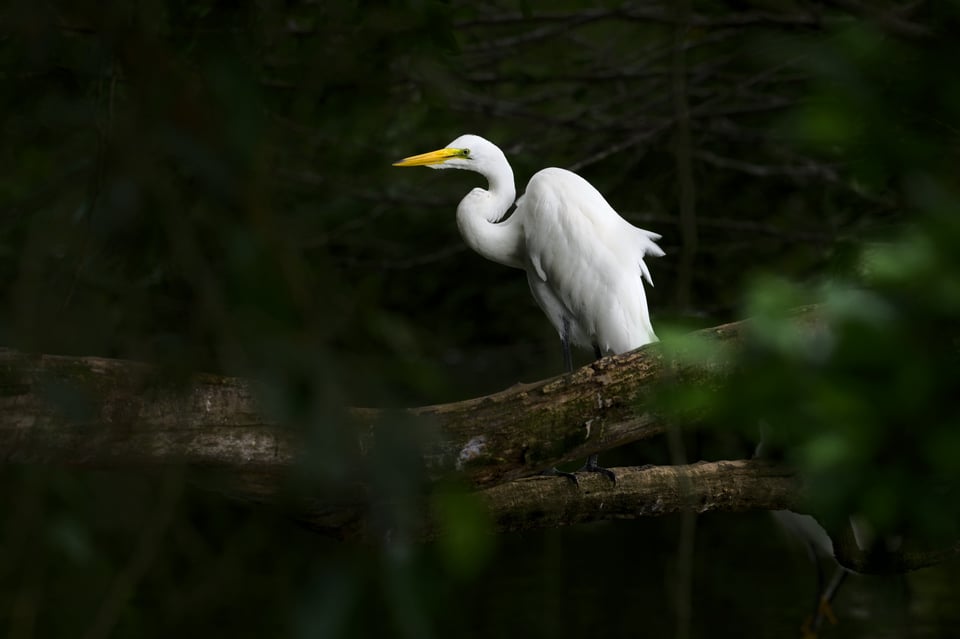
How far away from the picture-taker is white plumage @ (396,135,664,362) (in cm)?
243

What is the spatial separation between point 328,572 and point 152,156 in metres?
0.15

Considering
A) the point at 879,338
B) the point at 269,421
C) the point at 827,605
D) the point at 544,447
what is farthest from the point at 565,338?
the point at 879,338

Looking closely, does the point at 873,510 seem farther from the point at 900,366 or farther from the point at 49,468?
the point at 49,468

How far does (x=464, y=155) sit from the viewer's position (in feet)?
8.46

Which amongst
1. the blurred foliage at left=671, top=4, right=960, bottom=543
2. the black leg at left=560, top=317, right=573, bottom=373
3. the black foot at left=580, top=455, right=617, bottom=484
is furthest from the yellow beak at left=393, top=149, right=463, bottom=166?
the blurred foliage at left=671, top=4, right=960, bottom=543

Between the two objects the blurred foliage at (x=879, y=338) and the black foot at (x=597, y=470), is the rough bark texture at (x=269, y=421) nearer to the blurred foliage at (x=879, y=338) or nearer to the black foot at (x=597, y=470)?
the blurred foliage at (x=879, y=338)

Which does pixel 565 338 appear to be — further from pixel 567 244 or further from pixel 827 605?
pixel 827 605

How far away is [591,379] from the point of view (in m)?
1.60

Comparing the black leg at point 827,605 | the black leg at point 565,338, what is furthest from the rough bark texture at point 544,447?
the black leg at point 827,605

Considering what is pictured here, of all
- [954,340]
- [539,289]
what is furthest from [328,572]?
[539,289]

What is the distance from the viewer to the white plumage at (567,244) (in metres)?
2.43

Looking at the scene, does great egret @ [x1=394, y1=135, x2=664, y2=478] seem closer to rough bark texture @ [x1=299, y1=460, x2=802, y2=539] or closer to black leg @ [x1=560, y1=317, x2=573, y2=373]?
black leg @ [x1=560, y1=317, x2=573, y2=373]

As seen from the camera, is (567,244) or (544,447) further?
(567,244)

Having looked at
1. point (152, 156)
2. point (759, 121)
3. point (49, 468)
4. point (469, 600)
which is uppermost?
point (152, 156)
